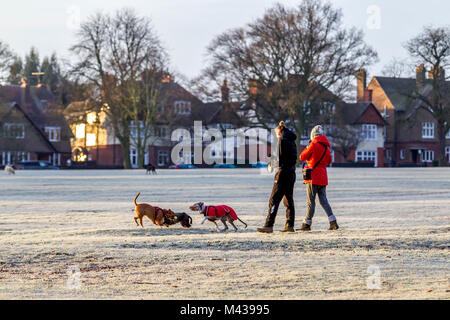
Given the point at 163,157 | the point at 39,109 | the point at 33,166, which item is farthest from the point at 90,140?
the point at 33,166

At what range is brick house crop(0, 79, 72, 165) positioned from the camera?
79644mm

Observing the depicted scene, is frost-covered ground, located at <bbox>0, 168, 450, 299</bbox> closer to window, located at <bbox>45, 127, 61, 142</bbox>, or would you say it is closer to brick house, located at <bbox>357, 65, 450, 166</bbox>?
window, located at <bbox>45, 127, 61, 142</bbox>

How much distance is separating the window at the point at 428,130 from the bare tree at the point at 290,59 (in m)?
44.1

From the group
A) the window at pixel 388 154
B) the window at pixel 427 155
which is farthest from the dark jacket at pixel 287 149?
the window at pixel 427 155

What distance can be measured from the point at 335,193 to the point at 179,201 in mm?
7509

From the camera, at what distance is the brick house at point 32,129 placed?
3136 inches

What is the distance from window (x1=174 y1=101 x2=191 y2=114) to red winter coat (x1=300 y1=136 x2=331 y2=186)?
65.1m

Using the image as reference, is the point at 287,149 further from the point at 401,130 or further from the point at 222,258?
the point at 401,130

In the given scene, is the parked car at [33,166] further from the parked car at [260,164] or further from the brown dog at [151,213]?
the brown dog at [151,213]

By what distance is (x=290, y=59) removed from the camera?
2820 inches

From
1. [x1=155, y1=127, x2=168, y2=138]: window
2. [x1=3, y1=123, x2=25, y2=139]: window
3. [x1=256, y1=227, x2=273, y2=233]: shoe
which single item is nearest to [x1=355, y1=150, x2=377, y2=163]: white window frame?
[x1=155, y1=127, x2=168, y2=138]: window

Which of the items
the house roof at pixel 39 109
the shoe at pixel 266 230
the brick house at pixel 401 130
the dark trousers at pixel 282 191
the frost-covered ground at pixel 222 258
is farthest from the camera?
the brick house at pixel 401 130

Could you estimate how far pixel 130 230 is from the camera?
1658cm
